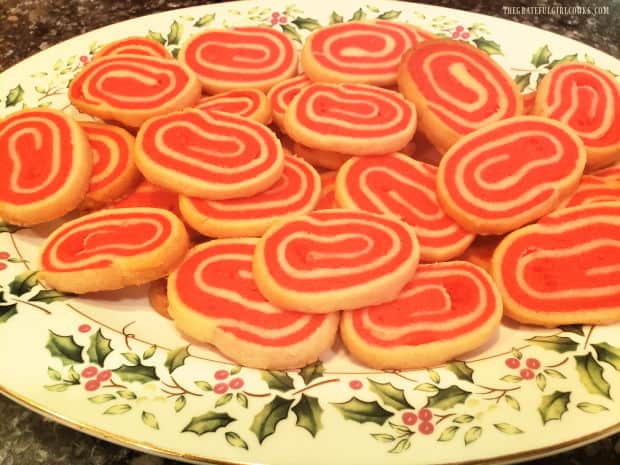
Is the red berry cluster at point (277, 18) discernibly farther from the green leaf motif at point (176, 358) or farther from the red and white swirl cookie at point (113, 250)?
the green leaf motif at point (176, 358)

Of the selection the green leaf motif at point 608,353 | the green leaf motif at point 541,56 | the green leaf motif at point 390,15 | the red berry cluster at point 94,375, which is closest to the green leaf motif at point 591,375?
the green leaf motif at point 608,353

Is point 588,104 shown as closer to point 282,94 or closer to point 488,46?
point 488,46

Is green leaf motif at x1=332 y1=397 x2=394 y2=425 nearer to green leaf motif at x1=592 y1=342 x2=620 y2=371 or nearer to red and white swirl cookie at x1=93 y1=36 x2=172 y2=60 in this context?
green leaf motif at x1=592 y1=342 x2=620 y2=371

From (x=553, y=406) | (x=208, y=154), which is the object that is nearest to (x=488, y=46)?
(x=208, y=154)

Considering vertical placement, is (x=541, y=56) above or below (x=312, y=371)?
above

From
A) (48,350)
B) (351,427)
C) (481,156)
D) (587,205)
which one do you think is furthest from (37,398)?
(587,205)

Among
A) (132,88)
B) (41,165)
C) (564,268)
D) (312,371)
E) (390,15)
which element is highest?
(390,15)

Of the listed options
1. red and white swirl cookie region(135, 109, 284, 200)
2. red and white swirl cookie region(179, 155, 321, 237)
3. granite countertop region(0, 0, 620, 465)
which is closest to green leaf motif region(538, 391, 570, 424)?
red and white swirl cookie region(179, 155, 321, 237)

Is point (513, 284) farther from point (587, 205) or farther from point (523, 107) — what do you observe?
point (523, 107)
